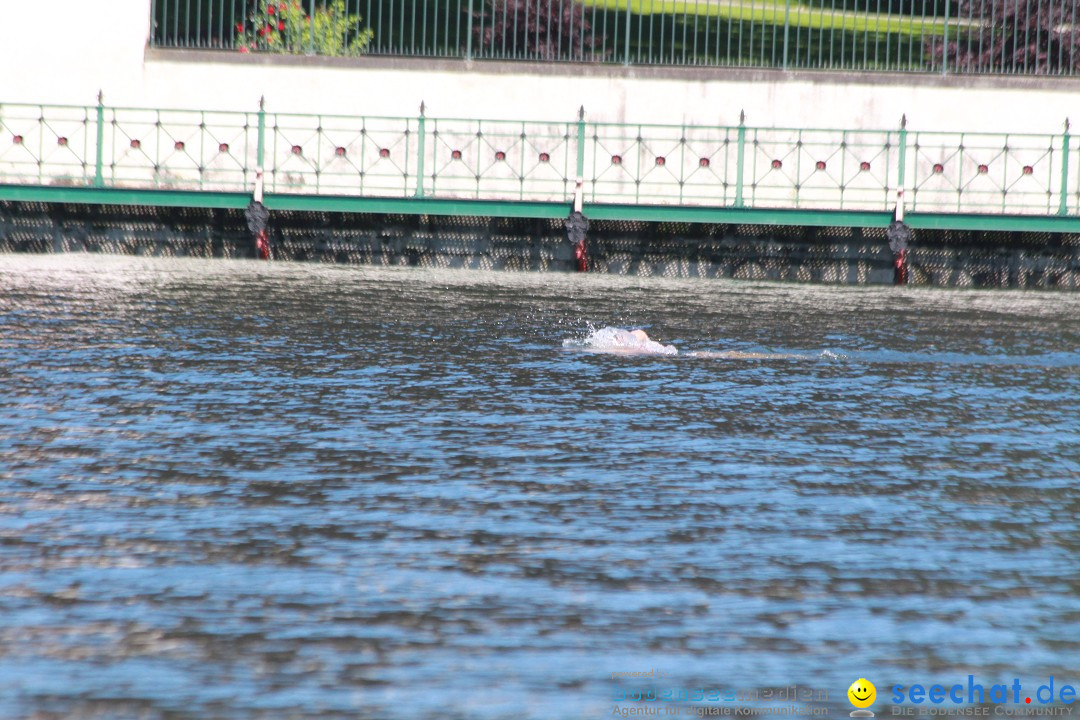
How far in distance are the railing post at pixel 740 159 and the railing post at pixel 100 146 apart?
10.3 meters

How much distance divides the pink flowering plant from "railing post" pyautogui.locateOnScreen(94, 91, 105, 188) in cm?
262

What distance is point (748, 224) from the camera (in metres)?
25.5

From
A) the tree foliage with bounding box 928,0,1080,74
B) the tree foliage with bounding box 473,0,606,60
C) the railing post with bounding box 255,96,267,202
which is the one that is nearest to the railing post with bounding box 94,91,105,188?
the railing post with bounding box 255,96,267,202

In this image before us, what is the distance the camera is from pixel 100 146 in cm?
2597

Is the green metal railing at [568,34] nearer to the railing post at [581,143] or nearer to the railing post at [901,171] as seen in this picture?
the railing post at [581,143]

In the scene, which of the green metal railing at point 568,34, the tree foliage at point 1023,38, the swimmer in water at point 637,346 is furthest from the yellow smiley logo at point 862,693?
the tree foliage at point 1023,38

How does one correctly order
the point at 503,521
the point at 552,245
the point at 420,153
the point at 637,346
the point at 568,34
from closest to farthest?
the point at 503,521 < the point at 637,346 < the point at 552,245 < the point at 420,153 < the point at 568,34

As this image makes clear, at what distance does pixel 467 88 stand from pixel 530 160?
1672 mm

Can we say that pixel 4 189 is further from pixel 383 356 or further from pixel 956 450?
pixel 956 450

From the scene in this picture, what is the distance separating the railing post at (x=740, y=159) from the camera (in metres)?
25.6

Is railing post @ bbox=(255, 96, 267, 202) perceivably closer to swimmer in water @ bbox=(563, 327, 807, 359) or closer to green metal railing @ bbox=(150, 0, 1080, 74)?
green metal railing @ bbox=(150, 0, 1080, 74)

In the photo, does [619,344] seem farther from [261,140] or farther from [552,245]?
[261,140]

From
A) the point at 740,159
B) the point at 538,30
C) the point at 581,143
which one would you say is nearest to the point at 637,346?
the point at 740,159

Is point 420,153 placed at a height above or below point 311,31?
below
